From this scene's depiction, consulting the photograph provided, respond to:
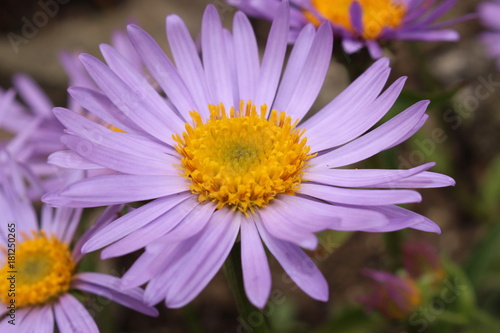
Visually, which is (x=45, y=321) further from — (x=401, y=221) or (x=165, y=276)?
(x=401, y=221)

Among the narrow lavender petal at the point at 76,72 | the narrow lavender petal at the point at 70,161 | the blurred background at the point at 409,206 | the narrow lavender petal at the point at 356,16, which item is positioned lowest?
the blurred background at the point at 409,206

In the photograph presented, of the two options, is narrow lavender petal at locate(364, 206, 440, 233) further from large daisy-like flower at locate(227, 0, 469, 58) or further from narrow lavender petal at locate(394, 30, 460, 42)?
narrow lavender petal at locate(394, 30, 460, 42)

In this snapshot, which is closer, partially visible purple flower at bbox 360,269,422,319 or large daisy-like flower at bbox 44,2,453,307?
large daisy-like flower at bbox 44,2,453,307

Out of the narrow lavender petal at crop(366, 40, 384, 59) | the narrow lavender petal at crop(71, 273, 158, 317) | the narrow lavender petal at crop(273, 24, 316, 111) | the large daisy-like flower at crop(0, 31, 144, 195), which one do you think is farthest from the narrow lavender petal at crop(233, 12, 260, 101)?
the large daisy-like flower at crop(0, 31, 144, 195)

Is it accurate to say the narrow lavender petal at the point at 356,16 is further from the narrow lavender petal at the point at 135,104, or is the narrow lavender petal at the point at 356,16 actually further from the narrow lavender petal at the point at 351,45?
the narrow lavender petal at the point at 135,104

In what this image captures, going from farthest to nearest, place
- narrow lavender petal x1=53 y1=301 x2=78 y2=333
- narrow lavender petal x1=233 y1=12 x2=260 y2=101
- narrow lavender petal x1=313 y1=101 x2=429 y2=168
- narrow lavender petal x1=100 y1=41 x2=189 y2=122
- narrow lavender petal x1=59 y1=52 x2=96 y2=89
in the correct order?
narrow lavender petal x1=59 y1=52 x2=96 y2=89 → narrow lavender petal x1=233 y1=12 x2=260 y2=101 → narrow lavender petal x1=100 y1=41 x2=189 y2=122 → narrow lavender petal x1=53 y1=301 x2=78 y2=333 → narrow lavender petal x1=313 y1=101 x2=429 y2=168

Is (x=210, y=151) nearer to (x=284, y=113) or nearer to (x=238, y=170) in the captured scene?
(x=238, y=170)

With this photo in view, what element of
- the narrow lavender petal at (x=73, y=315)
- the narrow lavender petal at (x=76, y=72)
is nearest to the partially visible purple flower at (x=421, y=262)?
the narrow lavender petal at (x=73, y=315)
